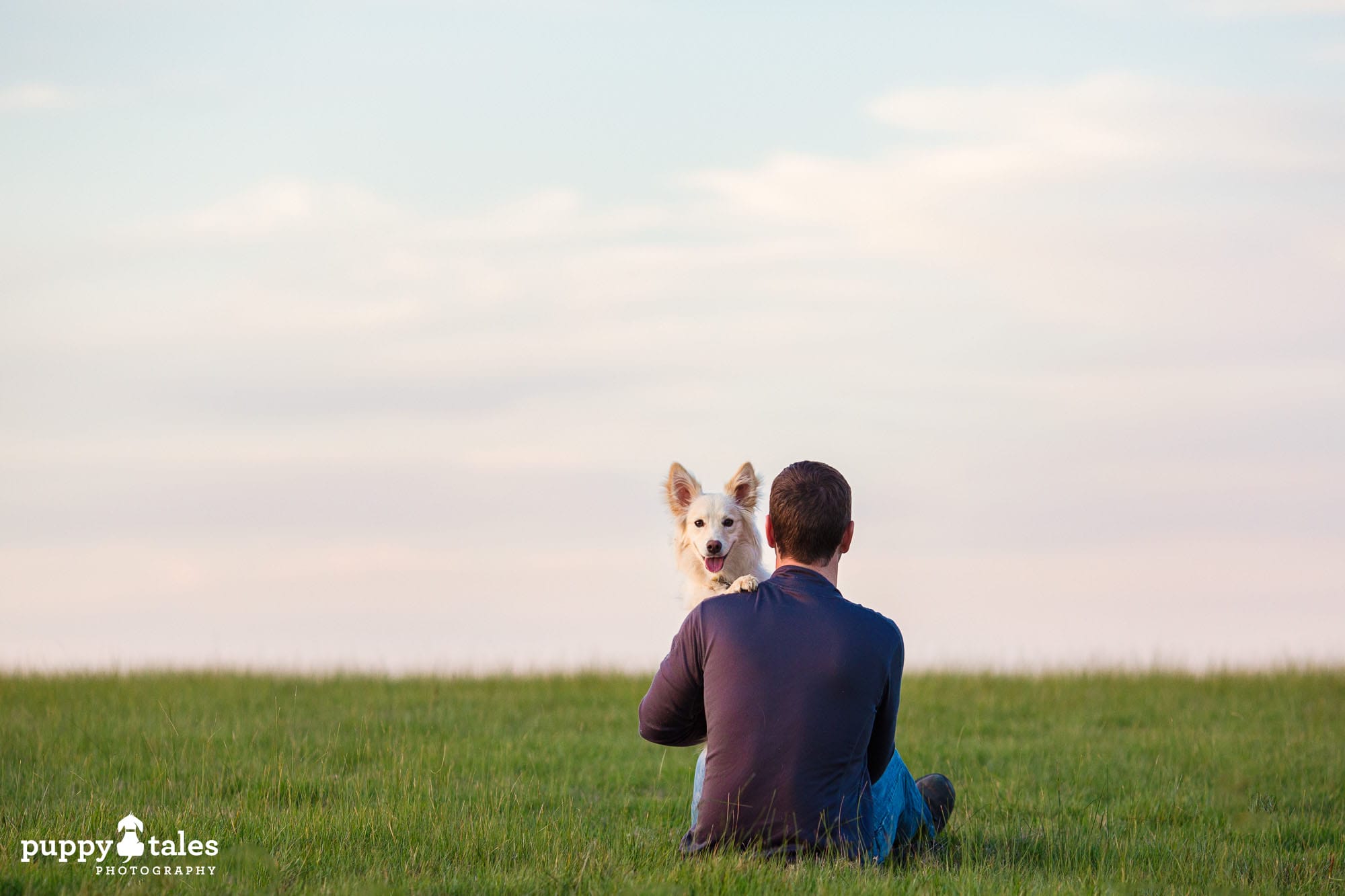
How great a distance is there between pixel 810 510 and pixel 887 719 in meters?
1.05

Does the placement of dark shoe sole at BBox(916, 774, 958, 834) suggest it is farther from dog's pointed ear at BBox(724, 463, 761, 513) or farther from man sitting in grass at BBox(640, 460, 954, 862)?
dog's pointed ear at BBox(724, 463, 761, 513)

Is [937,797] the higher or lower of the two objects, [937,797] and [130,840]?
the higher

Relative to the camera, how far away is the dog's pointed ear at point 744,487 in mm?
9172

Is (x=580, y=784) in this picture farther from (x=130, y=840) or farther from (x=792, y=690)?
(x=792, y=690)

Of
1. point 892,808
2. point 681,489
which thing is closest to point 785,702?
point 892,808

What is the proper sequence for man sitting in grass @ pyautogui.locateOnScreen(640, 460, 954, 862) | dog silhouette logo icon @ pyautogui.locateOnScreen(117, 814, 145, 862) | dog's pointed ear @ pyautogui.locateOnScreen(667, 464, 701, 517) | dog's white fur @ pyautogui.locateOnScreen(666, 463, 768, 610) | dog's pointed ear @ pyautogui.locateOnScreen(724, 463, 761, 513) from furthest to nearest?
dog's pointed ear @ pyautogui.locateOnScreen(667, 464, 701, 517)
dog's pointed ear @ pyautogui.locateOnScreen(724, 463, 761, 513)
dog's white fur @ pyautogui.locateOnScreen(666, 463, 768, 610)
dog silhouette logo icon @ pyautogui.locateOnScreen(117, 814, 145, 862)
man sitting in grass @ pyautogui.locateOnScreen(640, 460, 954, 862)

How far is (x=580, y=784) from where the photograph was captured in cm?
991

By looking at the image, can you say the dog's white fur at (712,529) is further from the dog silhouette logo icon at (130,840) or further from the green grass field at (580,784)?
the dog silhouette logo icon at (130,840)

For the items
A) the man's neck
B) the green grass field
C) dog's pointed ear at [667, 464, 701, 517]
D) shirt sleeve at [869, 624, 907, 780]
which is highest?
dog's pointed ear at [667, 464, 701, 517]

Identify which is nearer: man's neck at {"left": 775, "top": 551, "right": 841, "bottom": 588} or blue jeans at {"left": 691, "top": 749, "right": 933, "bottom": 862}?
man's neck at {"left": 775, "top": 551, "right": 841, "bottom": 588}

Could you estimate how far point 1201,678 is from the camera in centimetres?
1697

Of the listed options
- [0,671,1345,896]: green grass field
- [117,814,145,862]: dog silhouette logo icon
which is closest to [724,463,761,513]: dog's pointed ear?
[0,671,1345,896]: green grass field

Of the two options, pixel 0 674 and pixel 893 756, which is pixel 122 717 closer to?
pixel 0 674

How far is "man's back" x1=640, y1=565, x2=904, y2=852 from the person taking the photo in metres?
5.32
